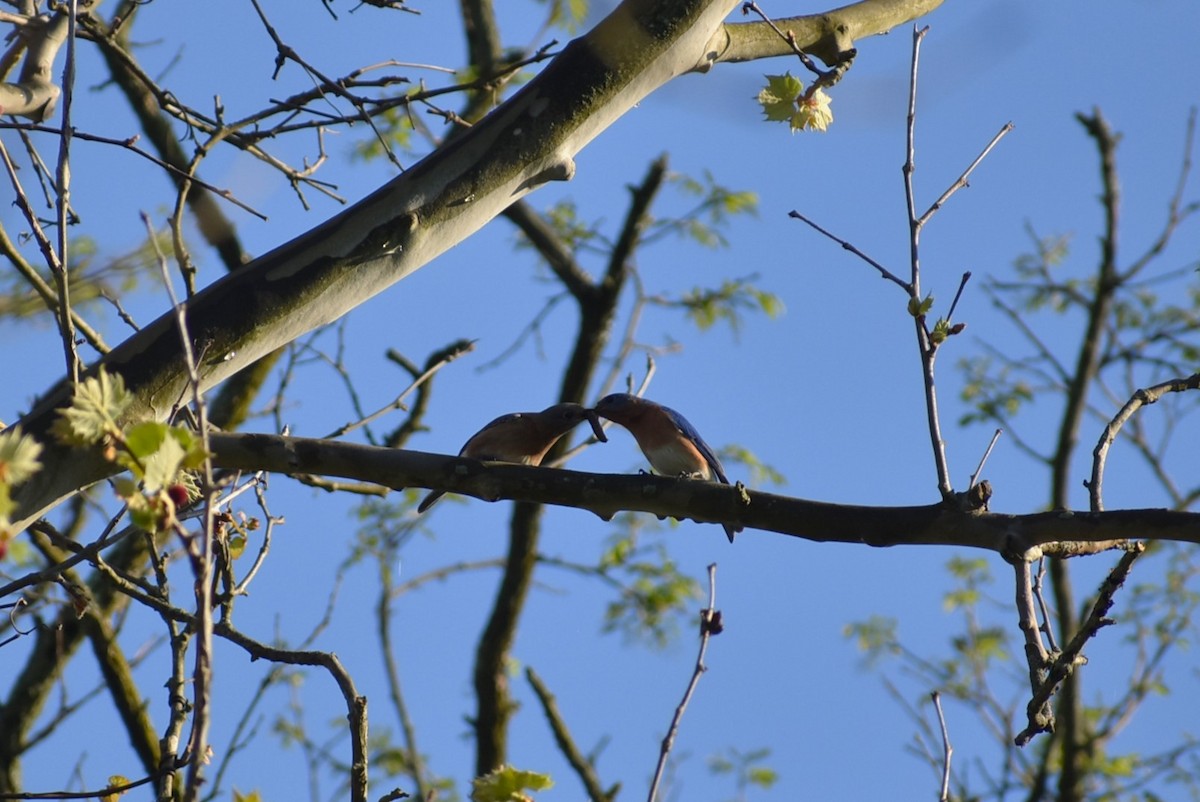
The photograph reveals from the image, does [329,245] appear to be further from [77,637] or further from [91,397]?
[77,637]

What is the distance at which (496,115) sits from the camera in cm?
374

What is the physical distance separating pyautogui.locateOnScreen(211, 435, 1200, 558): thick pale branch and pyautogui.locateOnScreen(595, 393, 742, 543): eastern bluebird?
2.50 metres

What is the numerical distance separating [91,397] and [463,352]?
13.2 ft

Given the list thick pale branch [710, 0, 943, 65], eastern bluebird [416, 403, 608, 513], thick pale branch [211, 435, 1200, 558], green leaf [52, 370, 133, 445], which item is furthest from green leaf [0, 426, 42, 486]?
eastern bluebird [416, 403, 608, 513]

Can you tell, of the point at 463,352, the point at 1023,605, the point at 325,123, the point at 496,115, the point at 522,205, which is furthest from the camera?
the point at 522,205

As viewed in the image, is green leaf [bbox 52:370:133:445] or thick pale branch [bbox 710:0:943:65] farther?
thick pale branch [bbox 710:0:943:65]

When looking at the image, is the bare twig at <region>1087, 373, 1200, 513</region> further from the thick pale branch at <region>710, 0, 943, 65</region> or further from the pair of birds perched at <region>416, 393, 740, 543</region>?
the pair of birds perched at <region>416, 393, 740, 543</region>

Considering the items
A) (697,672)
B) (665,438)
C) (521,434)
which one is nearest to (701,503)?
(697,672)

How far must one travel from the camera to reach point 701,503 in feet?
10.4

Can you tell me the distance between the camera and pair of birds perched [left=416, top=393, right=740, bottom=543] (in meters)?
Answer: 5.68

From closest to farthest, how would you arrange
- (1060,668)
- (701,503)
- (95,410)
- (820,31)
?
(95,410), (1060,668), (701,503), (820,31)

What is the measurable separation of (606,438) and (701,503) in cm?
229

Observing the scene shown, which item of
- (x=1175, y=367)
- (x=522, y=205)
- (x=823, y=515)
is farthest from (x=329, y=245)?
(x=1175, y=367)

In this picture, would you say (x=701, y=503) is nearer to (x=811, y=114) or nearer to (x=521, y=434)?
(x=811, y=114)
